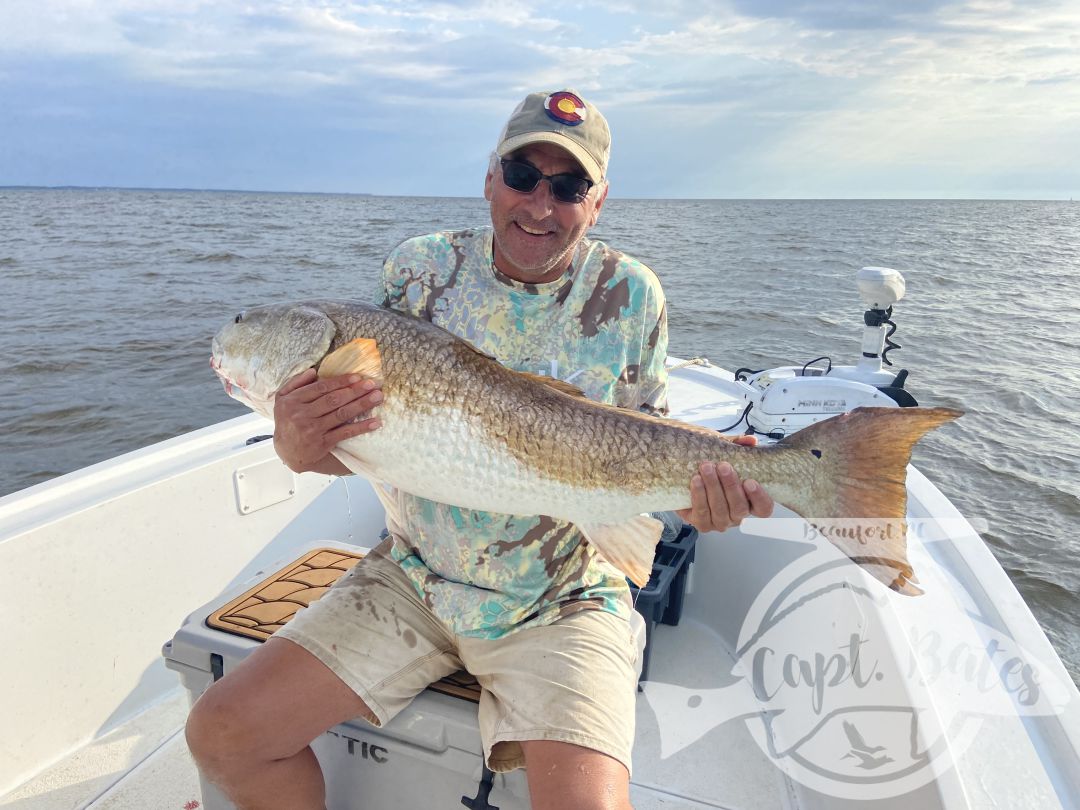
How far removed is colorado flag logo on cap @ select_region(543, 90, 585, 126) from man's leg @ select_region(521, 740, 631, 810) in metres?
1.94

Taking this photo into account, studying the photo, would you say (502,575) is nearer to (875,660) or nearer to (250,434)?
(875,660)

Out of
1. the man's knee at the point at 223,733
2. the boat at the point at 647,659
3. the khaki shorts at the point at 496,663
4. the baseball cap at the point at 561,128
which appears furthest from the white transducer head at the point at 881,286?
the man's knee at the point at 223,733

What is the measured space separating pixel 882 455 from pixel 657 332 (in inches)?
35.0

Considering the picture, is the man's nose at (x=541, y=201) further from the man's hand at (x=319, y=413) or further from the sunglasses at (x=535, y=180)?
the man's hand at (x=319, y=413)

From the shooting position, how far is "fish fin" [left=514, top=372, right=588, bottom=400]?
2.32 meters

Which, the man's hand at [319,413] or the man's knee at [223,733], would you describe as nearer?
the man's knee at [223,733]

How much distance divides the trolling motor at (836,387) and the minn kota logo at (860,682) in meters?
0.91

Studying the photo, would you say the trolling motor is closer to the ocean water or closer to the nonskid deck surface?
the nonskid deck surface

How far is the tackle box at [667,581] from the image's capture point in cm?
353

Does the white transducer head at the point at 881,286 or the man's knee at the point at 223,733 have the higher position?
the white transducer head at the point at 881,286

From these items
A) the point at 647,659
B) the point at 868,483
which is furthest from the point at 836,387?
the point at 868,483

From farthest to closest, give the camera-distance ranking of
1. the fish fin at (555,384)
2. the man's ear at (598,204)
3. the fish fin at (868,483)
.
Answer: the man's ear at (598,204)
the fish fin at (555,384)
the fish fin at (868,483)

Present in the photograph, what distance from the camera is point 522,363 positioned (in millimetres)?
2559

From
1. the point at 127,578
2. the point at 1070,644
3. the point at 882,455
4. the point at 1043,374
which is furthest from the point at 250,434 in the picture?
the point at 1043,374
